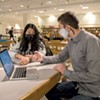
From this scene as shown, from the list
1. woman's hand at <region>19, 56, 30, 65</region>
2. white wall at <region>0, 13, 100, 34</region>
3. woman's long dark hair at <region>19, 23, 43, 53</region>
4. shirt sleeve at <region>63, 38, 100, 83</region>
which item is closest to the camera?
shirt sleeve at <region>63, 38, 100, 83</region>

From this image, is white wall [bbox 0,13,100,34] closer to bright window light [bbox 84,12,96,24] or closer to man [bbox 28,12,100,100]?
bright window light [bbox 84,12,96,24]

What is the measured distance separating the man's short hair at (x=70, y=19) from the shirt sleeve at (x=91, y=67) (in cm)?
21

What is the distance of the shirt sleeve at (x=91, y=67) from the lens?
1.63m

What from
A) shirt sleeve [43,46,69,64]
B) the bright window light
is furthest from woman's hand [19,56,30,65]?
the bright window light

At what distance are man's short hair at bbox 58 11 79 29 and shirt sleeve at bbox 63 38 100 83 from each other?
208 mm

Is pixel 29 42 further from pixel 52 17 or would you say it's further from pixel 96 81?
pixel 52 17

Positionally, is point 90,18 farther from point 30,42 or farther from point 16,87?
point 16,87

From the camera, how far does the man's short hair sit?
1.80 m

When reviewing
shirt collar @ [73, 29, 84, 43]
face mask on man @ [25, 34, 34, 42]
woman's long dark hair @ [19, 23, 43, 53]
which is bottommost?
woman's long dark hair @ [19, 23, 43, 53]

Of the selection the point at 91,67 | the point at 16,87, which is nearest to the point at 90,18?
the point at 91,67

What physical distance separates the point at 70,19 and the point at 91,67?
1.54 ft

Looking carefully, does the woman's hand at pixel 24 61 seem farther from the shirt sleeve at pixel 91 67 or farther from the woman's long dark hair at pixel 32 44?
the shirt sleeve at pixel 91 67

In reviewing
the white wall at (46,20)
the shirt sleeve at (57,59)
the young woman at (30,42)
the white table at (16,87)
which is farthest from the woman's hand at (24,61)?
the white wall at (46,20)

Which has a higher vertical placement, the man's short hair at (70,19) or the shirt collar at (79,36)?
the man's short hair at (70,19)
